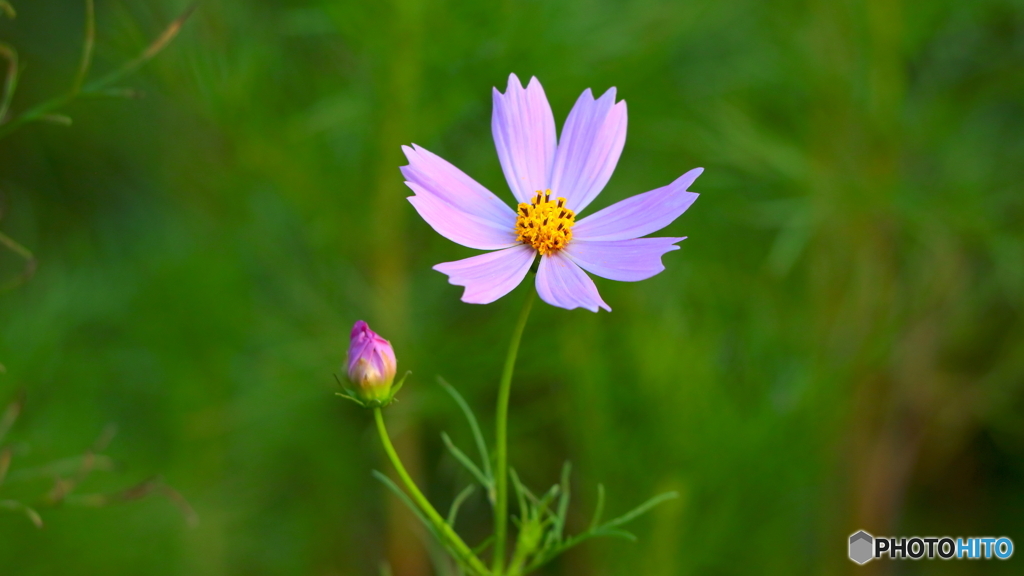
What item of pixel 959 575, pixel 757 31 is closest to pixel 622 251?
pixel 757 31

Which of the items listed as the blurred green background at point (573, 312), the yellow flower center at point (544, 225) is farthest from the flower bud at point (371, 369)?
the blurred green background at point (573, 312)

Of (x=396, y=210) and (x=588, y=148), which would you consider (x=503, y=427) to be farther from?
(x=396, y=210)

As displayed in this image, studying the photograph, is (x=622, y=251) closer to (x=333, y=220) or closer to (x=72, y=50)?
(x=333, y=220)

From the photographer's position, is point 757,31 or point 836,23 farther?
point 757,31

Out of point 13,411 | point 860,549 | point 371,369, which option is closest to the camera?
point 371,369

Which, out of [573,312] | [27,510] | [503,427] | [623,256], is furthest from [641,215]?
[573,312]

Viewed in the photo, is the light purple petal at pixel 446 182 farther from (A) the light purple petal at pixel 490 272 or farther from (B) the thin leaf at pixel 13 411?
(B) the thin leaf at pixel 13 411

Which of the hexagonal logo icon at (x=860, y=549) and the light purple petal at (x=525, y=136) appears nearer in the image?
the light purple petal at (x=525, y=136)
